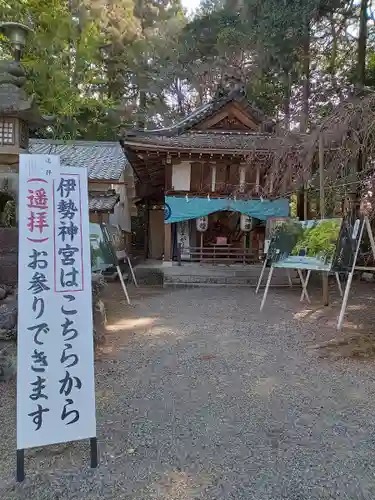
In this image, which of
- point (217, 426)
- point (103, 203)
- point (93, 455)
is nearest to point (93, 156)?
point (103, 203)

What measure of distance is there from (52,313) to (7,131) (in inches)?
159

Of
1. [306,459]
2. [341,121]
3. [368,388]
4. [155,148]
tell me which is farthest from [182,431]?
[155,148]

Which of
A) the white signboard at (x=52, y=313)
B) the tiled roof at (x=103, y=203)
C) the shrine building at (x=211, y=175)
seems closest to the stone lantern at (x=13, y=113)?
the white signboard at (x=52, y=313)

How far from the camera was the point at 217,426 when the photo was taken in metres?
3.26

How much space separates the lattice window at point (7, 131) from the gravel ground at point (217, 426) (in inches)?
125

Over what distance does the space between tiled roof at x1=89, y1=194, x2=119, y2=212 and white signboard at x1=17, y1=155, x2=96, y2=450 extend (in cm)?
1079

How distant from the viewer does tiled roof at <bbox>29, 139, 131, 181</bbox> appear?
15.3 meters

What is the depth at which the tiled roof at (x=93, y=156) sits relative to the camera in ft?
50.1

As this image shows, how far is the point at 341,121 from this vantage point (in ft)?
18.9

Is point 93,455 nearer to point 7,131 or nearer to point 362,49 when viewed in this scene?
point 7,131

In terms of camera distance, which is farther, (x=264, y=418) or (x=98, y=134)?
(x=98, y=134)

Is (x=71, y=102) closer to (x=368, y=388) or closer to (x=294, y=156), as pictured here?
(x=294, y=156)

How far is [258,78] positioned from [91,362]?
15.2m

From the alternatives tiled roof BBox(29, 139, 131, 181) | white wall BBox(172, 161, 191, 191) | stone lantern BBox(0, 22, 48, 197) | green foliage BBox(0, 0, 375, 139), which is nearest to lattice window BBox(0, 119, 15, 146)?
stone lantern BBox(0, 22, 48, 197)
